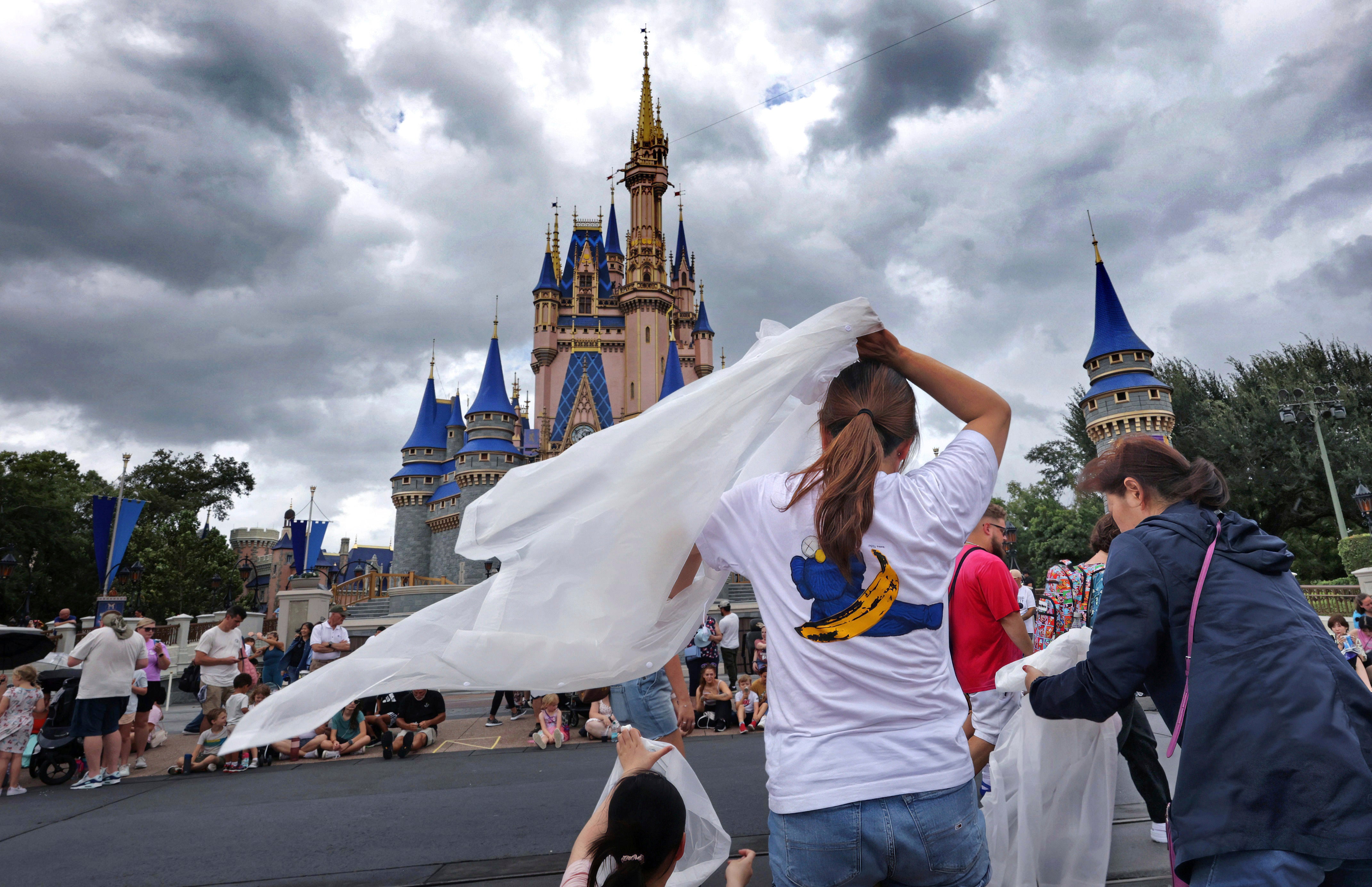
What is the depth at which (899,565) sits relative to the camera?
1621 mm

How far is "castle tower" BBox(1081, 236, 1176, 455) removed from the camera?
1243 inches

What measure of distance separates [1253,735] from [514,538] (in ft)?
6.00

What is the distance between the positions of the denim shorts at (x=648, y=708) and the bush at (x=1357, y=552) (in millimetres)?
23544

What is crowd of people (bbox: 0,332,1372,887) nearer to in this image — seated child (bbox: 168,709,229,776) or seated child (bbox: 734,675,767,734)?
seated child (bbox: 168,709,229,776)

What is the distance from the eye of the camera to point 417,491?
5062 cm

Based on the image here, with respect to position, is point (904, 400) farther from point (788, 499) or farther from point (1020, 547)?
point (1020, 547)

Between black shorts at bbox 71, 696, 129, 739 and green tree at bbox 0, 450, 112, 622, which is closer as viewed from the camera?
black shorts at bbox 71, 696, 129, 739

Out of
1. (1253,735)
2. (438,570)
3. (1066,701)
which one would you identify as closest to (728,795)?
(1066,701)

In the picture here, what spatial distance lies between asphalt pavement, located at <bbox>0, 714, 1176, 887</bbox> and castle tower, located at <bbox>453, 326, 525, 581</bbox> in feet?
122

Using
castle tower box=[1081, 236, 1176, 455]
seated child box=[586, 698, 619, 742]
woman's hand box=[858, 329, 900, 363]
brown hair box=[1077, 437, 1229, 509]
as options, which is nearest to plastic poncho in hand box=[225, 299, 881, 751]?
woman's hand box=[858, 329, 900, 363]

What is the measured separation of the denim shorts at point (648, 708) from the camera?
3.93 meters

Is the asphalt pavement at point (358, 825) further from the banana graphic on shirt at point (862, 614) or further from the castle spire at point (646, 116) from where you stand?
the castle spire at point (646, 116)

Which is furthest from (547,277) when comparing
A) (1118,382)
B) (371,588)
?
(1118,382)

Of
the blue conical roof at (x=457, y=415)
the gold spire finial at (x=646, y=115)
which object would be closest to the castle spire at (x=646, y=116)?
the gold spire finial at (x=646, y=115)
